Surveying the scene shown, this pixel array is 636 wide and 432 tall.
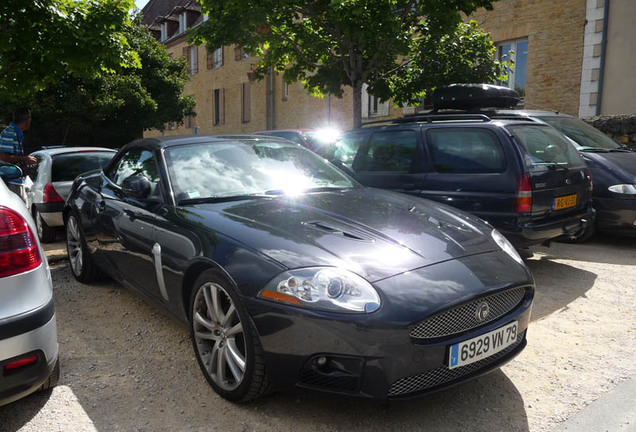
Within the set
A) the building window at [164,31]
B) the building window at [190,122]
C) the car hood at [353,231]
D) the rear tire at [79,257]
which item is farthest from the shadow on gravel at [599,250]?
the building window at [164,31]

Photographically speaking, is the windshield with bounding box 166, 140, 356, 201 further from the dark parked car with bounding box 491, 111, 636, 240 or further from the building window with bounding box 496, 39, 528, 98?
the building window with bounding box 496, 39, 528, 98

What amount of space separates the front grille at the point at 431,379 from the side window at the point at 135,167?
7.13ft

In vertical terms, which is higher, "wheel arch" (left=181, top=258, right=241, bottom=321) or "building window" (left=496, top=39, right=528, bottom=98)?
"building window" (left=496, top=39, right=528, bottom=98)

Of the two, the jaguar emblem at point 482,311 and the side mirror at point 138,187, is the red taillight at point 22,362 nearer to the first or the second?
the side mirror at point 138,187

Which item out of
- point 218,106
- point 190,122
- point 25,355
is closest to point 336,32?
point 25,355

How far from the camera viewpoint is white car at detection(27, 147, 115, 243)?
6746 mm

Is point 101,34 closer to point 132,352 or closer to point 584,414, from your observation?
point 132,352

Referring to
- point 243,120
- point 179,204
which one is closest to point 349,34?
point 179,204

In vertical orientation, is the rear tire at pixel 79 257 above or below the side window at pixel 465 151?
below

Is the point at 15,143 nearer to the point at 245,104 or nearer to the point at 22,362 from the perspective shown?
the point at 22,362

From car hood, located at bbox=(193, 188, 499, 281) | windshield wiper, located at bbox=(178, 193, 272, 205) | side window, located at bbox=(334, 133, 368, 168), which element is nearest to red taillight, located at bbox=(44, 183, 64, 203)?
side window, located at bbox=(334, 133, 368, 168)

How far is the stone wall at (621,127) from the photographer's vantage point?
9.27m

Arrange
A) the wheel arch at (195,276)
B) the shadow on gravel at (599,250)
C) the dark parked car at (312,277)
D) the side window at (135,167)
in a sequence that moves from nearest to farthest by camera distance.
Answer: the dark parked car at (312,277)
the wheel arch at (195,276)
the side window at (135,167)
the shadow on gravel at (599,250)

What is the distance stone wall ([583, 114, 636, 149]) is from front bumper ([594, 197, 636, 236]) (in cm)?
348
